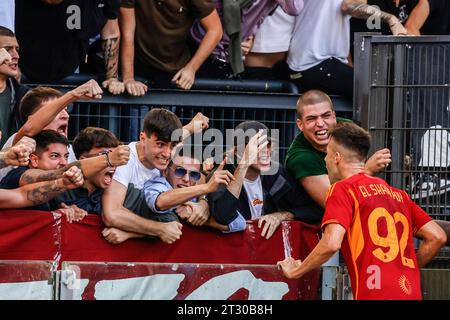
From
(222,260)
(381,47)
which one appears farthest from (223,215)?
(381,47)

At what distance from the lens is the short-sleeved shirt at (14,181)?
31.9 ft

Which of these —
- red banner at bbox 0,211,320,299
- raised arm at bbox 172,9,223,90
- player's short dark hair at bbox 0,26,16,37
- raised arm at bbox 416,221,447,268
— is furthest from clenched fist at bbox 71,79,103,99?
raised arm at bbox 416,221,447,268

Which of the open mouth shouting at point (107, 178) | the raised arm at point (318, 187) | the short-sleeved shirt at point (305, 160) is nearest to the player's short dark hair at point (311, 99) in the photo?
the short-sleeved shirt at point (305, 160)

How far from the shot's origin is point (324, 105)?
1083 centimetres

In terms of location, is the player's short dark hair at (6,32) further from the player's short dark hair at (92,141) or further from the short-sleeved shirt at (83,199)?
the short-sleeved shirt at (83,199)

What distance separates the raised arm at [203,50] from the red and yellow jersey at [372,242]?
2884 mm

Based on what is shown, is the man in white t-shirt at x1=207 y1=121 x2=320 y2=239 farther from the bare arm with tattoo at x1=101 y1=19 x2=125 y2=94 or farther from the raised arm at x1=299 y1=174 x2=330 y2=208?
the bare arm with tattoo at x1=101 y1=19 x2=125 y2=94

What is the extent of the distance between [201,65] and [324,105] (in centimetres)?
174

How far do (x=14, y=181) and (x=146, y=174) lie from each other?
103 centimetres

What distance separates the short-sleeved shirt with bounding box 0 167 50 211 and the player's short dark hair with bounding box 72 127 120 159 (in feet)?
1.64

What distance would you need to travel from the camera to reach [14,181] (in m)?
9.74

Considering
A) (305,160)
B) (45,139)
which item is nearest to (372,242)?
(305,160)

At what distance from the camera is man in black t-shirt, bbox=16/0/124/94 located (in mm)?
11484

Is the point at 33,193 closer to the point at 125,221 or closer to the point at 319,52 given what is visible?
the point at 125,221
